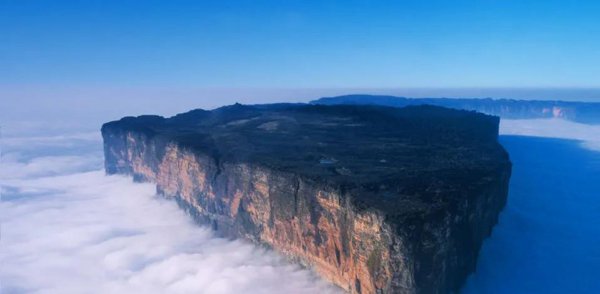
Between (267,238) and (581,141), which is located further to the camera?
(581,141)

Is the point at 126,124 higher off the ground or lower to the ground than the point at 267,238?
higher

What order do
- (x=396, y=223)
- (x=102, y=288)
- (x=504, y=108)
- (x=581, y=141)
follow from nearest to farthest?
(x=396, y=223) → (x=102, y=288) → (x=581, y=141) → (x=504, y=108)

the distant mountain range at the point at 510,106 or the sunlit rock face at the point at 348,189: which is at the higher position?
the distant mountain range at the point at 510,106

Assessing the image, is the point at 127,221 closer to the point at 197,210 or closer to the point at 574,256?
the point at 197,210

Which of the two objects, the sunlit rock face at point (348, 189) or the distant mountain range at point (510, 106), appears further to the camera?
the distant mountain range at point (510, 106)

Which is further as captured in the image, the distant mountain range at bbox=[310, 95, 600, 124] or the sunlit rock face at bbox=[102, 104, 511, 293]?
the distant mountain range at bbox=[310, 95, 600, 124]

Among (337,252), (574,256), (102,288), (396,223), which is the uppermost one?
(396,223)

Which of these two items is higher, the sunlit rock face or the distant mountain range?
the distant mountain range

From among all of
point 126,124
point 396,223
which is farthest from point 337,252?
point 126,124
